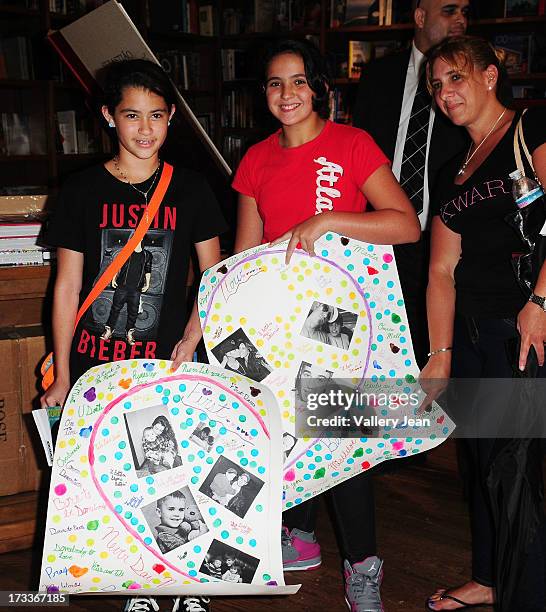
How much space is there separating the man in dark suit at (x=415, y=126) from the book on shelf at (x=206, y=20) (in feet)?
9.31

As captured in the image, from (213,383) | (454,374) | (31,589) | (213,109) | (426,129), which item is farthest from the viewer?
(213,109)

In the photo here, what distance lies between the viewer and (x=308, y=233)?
1.52m

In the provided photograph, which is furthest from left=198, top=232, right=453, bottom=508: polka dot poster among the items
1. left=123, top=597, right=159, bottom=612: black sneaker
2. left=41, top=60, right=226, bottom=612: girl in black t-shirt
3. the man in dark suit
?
the man in dark suit

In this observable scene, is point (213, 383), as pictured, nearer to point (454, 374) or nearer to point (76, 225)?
point (76, 225)

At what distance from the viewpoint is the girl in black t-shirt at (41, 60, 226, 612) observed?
1.57 meters

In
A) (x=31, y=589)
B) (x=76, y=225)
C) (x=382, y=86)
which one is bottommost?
(x=31, y=589)

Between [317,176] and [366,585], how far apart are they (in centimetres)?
96

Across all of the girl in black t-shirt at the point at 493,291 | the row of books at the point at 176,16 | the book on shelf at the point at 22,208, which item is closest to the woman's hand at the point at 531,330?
the girl in black t-shirt at the point at 493,291

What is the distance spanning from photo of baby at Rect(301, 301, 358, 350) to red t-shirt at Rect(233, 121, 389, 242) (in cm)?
23

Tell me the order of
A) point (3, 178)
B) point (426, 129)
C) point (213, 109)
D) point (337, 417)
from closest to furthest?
1. point (337, 417)
2. point (426, 129)
3. point (3, 178)
4. point (213, 109)

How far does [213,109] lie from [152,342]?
3.74 meters

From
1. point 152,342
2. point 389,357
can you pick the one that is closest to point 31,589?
point 152,342

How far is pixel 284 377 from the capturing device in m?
1.53

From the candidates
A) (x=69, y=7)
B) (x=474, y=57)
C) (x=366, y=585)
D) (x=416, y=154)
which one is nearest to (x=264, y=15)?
(x=69, y=7)
